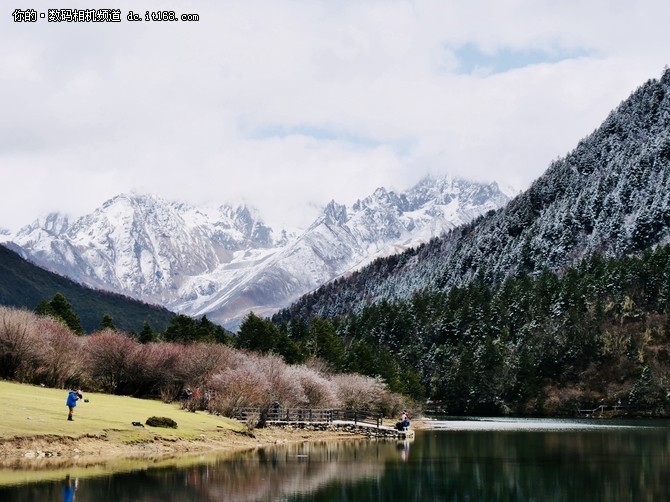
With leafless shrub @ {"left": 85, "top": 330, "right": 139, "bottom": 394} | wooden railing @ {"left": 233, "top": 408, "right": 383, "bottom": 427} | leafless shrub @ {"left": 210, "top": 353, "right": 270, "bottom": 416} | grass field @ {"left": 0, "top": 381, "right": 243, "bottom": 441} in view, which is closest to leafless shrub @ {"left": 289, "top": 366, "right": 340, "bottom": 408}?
wooden railing @ {"left": 233, "top": 408, "right": 383, "bottom": 427}

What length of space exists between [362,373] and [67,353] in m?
63.1

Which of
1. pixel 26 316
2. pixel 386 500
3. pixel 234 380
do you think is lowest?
pixel 386 500

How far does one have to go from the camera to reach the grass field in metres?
62.9

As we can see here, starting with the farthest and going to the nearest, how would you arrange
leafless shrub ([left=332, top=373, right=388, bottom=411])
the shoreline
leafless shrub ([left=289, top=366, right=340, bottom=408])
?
leafless shrub ([left=332, top=373, right=388, bottom=411]) → leafless shrub ([left=289, top=366, right=340, bottom=408]) → the shoreline

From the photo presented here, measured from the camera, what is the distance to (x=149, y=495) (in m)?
47.7

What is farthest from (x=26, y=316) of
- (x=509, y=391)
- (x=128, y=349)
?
(x=509, y=391)

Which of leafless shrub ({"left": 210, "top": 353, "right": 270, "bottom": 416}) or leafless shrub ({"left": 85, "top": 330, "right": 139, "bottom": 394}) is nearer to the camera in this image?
leafless shrub ({"left": 210, "top": 353, "right": 270, "bottom": 416})

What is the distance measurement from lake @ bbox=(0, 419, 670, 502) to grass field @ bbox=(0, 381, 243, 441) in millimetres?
6954

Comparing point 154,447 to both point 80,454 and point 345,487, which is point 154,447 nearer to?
point 80,454

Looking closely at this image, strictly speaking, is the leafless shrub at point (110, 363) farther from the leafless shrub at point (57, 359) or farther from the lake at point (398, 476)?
the lake at point (398, 476)

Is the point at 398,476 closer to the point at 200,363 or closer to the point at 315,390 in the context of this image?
the point at 200,363

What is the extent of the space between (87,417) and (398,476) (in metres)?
26.3

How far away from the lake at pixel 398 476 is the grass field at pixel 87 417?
6.95 metres

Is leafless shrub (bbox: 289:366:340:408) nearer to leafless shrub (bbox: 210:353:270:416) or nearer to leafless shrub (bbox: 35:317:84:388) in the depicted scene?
leafless shrub (bbox: 210:353:270:416)
